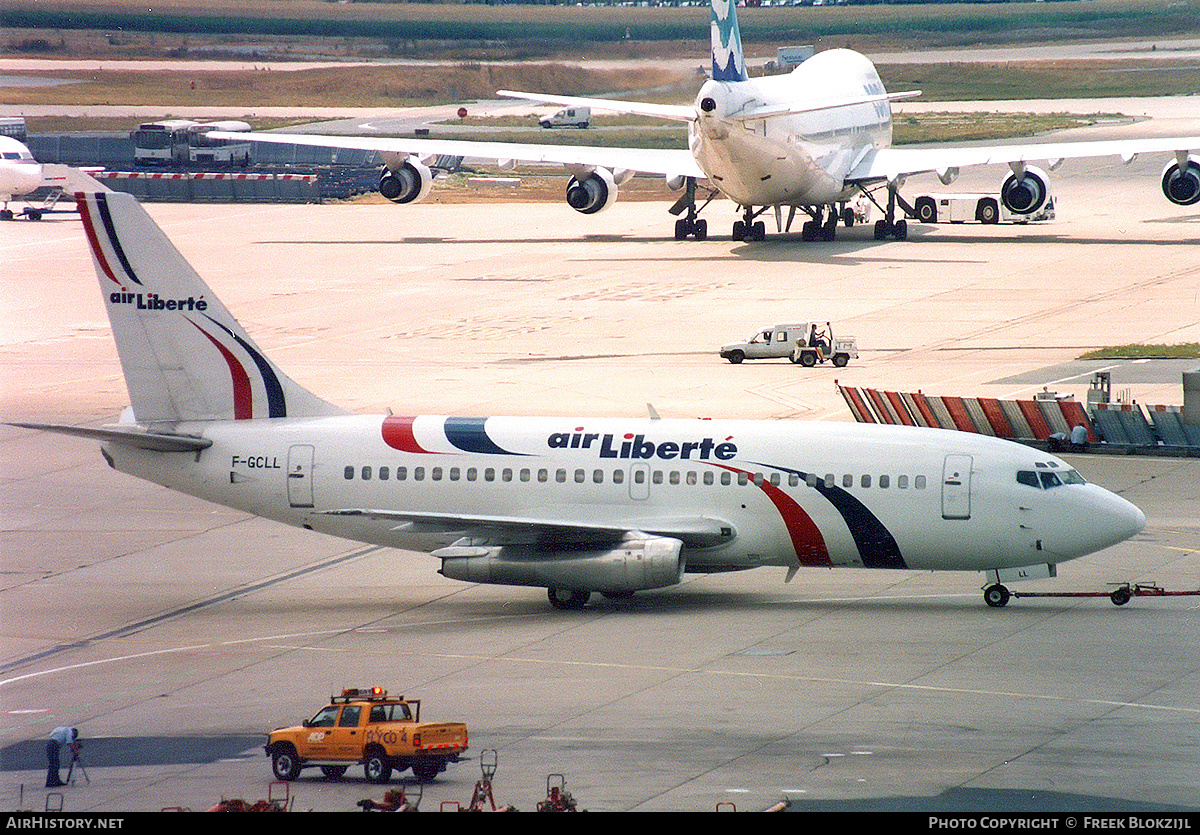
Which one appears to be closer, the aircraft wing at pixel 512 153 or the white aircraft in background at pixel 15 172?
the aircraft wing at pixel 512 153

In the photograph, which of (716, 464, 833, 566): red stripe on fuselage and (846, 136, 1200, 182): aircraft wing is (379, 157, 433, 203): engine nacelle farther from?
(716, 464, 833, 566): red stripe on fuselage

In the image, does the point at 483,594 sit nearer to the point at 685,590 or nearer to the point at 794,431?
the point at 685,590

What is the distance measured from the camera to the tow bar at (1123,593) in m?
35.5

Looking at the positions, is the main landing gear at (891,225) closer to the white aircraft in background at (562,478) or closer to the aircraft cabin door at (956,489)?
the white aircraft in background at (562,478)

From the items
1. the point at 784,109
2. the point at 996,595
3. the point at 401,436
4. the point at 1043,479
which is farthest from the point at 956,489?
the point at 784,109

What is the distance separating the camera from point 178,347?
39.6 m

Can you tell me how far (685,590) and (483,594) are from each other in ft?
15.3

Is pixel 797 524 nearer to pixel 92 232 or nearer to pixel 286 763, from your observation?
pixel 286 763

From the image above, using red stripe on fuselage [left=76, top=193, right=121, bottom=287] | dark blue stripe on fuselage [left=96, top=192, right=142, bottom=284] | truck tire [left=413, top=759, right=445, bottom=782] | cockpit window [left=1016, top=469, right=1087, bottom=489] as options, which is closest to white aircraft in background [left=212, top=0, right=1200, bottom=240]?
dark blue stripe on fuselage [left=96, top=192, right=142, bottom=284]

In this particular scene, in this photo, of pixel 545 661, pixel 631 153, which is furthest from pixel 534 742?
pixel 631 153

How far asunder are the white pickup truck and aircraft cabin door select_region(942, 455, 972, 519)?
27.4 meters

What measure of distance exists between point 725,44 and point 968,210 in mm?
26243

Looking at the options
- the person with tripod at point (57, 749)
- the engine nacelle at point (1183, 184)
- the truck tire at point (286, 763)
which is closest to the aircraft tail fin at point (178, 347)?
the person with tripod at point (57, 749)

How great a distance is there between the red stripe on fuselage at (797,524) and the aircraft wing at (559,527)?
1.18 meters
